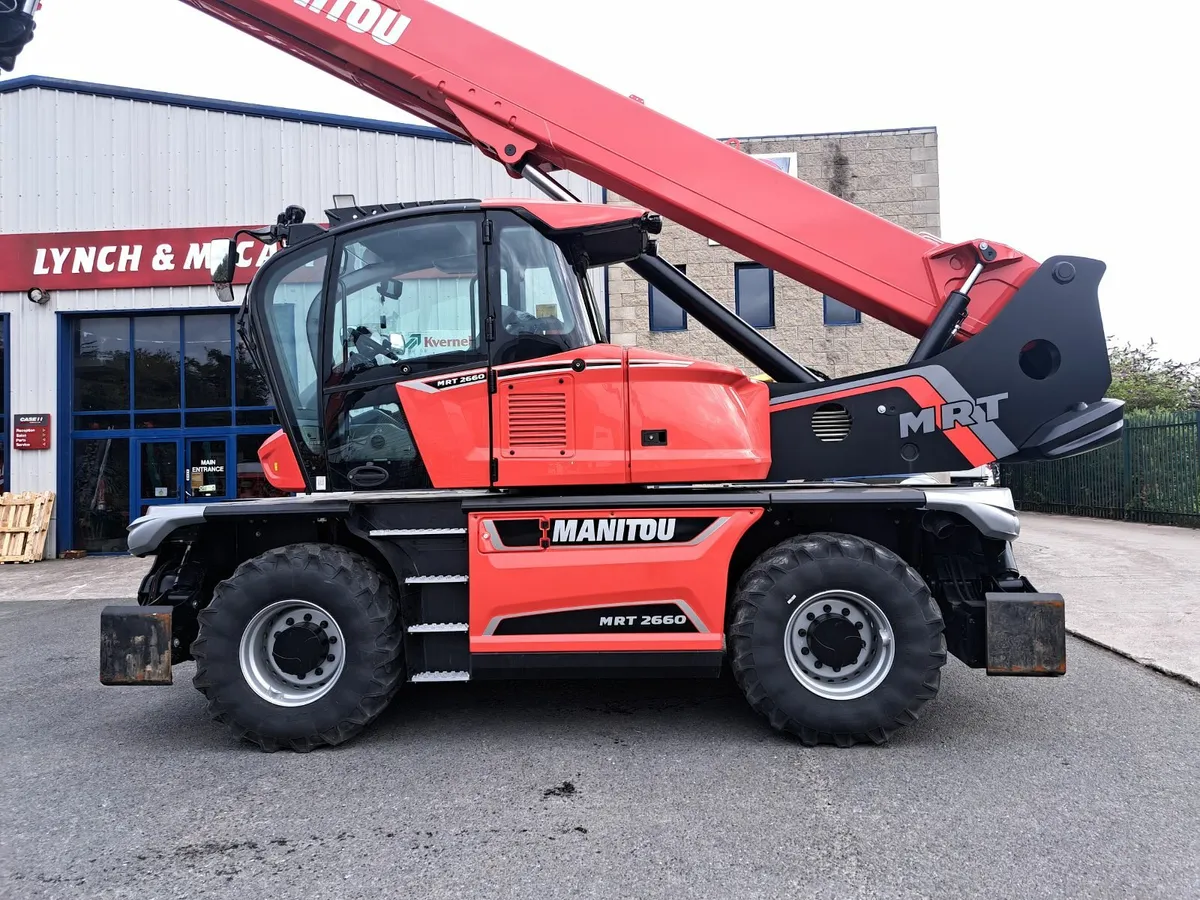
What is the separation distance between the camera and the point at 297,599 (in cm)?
415

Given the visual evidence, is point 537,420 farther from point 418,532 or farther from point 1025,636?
point 1025,636

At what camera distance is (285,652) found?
4.19 meters

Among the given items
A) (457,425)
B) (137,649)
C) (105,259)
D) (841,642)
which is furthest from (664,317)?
(137,649)

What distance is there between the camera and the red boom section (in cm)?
461

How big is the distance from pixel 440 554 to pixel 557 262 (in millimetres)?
1820

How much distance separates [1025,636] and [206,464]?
14.4 meters

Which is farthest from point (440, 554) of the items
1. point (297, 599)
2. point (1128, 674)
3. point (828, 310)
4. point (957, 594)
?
point (828, 310)

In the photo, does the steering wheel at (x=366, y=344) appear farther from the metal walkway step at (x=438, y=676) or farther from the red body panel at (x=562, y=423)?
the metal walkway step at (x=438, y=676)

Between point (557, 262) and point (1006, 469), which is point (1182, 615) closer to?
point (557, 262)

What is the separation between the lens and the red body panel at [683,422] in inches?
165

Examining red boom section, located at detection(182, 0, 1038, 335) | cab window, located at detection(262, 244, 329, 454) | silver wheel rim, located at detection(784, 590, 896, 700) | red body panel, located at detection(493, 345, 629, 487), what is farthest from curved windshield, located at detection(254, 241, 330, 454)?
silver wheel rim, located at detection(784, 590, 896, 700)

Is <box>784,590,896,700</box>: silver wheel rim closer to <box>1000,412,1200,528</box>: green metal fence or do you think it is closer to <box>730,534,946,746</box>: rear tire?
<box>730,534,946,746</box>: rear tire

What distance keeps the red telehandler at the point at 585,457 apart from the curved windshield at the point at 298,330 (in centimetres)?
2

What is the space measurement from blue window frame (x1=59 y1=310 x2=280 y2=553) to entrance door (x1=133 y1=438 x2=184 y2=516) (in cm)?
2
